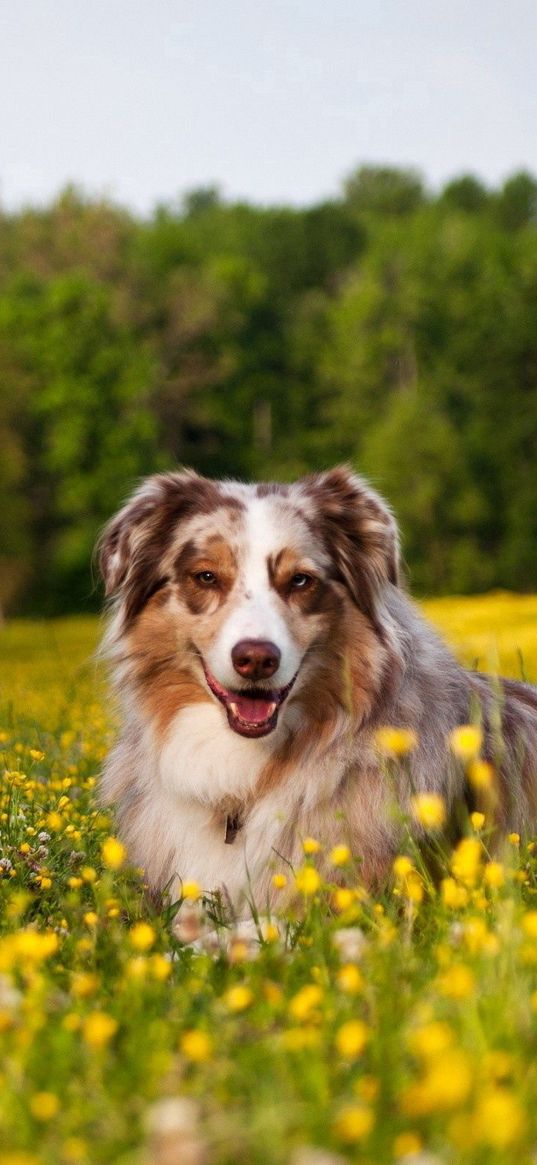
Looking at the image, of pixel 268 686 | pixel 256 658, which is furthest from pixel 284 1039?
pixel 268 686

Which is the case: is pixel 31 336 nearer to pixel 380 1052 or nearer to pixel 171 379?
pixel 171 379

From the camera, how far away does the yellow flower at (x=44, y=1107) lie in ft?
7.29

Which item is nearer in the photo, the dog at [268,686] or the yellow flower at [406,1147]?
the yellow flower at [406,1147]

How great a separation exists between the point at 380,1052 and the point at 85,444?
42.3 meters

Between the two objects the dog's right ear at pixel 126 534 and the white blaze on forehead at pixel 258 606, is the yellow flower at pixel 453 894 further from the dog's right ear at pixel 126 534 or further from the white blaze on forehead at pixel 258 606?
the dog's right ear at pixel 126 534

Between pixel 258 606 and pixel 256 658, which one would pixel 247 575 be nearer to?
pixel 258 606

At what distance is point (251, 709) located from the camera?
530cm

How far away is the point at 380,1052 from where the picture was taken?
2684mm

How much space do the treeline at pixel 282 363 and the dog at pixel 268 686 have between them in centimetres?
3392

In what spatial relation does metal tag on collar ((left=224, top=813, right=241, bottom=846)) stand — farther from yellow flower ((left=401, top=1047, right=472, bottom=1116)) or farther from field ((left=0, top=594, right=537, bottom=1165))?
yellow flower ((left=401, top=1047, right=472, bottom=1116))

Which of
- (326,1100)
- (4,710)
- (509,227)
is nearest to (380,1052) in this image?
(326,1100)

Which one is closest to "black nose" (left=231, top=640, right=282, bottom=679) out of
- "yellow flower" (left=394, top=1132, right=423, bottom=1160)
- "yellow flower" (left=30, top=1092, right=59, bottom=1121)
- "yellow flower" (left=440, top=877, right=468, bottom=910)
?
"yellow flower" (left=440, top=877, right=468, bottom=910)

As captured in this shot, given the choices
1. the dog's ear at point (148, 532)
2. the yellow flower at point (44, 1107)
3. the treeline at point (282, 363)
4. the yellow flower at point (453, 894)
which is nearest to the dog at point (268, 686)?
the dog's ear at point (148, 532)

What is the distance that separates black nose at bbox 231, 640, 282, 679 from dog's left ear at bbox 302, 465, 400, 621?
32.2 inches
